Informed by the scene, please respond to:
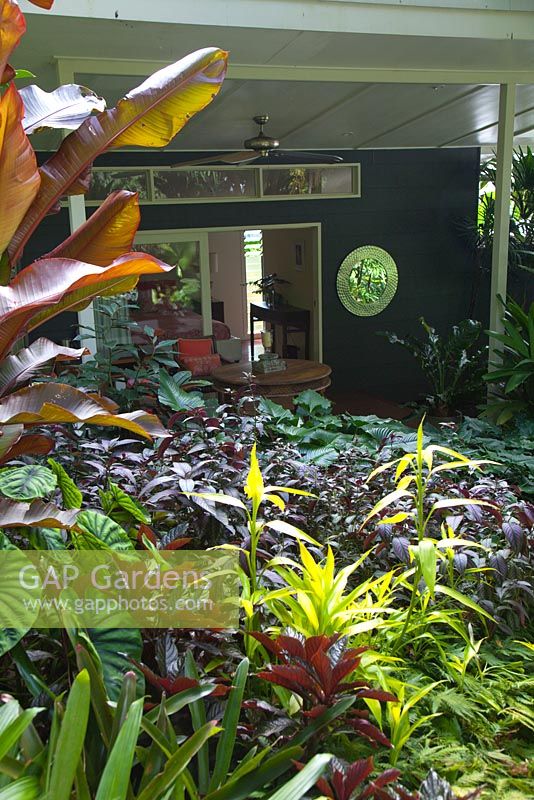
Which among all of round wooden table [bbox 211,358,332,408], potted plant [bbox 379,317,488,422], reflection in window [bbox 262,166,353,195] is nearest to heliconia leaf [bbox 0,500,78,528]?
round wooden table [bbox 211,358,332,408]

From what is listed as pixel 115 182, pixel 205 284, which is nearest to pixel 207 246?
pixel 205 284

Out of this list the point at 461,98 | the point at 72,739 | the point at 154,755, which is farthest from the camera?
the point at 461,98

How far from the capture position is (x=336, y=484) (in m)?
2.34

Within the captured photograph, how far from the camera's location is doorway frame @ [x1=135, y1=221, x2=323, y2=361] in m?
8.12

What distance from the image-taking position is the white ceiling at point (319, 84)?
3617 mm

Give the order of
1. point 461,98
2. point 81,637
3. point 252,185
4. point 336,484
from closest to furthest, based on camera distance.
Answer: point 81,637 < point 336,484 < point 461,98 < point 252,185

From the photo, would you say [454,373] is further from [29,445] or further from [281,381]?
[29,445]

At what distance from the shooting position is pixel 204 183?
8227 mm

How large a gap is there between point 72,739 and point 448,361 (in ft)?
19.3

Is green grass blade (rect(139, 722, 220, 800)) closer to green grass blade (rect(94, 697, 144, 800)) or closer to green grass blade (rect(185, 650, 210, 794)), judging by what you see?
green grass blade (rect(94, 697, 144, 800))

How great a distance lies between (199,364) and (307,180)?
286cm

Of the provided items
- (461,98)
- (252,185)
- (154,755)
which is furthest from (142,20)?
(252,185)

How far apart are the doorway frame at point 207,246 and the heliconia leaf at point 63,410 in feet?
21.9

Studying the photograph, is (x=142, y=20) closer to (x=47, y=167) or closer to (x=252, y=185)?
(x=47, y=167)
